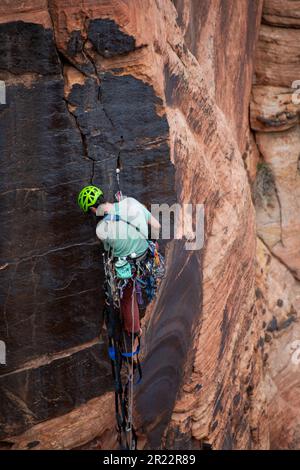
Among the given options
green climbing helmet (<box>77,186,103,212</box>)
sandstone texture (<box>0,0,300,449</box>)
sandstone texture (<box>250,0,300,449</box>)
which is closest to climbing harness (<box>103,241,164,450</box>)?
sandstone texture (<box>0,0,300,449</box>)

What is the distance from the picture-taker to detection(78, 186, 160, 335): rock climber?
786 cm

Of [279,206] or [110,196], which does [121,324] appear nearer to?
[110,196]

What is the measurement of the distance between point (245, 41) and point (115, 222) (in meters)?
6.14

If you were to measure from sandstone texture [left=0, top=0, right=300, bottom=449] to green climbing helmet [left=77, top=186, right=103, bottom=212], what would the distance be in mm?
308

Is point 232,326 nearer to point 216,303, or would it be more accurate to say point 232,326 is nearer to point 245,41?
point 216,303

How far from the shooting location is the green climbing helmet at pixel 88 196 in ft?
25.6

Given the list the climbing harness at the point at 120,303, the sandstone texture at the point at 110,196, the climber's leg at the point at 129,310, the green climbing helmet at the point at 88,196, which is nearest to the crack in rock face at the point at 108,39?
the sandstone texture at the point at 110,196

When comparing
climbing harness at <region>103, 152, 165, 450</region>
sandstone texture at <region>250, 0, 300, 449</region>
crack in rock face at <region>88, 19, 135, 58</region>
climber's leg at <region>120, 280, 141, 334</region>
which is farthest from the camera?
sandstone texture at <region>250, 0, 300, 449</region>

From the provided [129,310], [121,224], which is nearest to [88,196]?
[121,224]

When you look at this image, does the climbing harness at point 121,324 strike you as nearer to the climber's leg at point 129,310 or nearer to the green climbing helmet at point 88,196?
the climber's leg at point 129,310

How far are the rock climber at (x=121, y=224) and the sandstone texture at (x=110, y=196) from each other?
0.31 metres

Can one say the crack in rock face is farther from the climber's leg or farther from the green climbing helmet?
the climber's leg

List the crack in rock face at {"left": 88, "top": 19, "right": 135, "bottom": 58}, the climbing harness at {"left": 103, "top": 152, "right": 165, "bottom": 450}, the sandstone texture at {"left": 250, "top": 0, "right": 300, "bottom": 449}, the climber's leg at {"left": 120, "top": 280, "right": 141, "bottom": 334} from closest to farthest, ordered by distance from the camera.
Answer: the crack in rock face at {"left": 88, "top": 19, "right": 135, "bottom": 58} < the climbing harness at {"left": 103, "top": 152, "right": 165, "bottom": 450} < the climber's leg at {"left": 120, "top": 280, "right": 141, "bottom": 334} < the sandstone texture at {"left": 250, "top": 0, "right": 300, "bottom": 449}

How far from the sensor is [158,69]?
8172 millimetres
